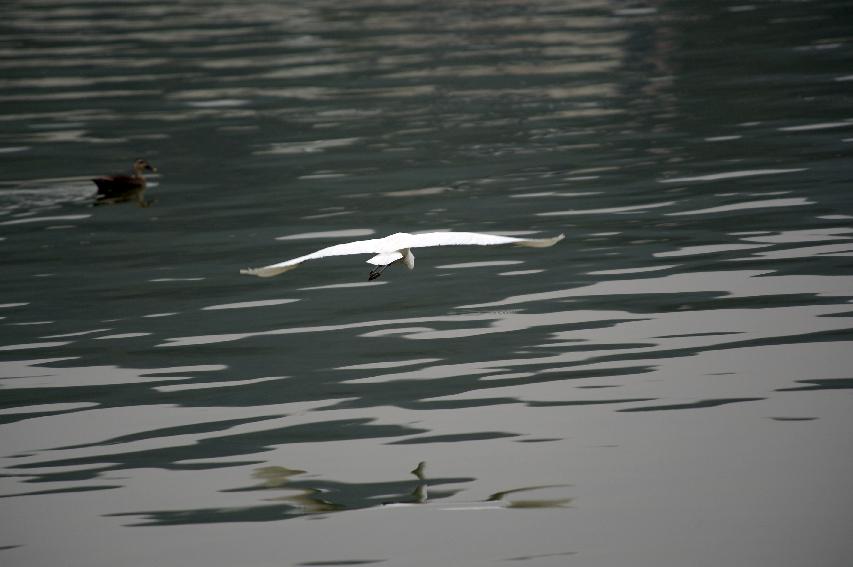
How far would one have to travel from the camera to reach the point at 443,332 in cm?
1544

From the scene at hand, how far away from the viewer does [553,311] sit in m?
16.0

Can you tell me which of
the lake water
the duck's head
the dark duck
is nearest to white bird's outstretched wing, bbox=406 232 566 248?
the lake water

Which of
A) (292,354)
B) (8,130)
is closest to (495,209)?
(292,354)

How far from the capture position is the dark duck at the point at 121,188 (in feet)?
79.3

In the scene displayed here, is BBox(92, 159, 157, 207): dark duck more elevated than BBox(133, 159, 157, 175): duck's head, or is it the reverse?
BBox(133, 159, 157, 175): duck's head

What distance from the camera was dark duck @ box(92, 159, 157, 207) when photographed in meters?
24.2

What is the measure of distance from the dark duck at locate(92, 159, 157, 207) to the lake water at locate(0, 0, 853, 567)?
41 cm

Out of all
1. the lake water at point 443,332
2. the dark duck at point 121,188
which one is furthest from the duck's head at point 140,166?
the lake water at point 443,332

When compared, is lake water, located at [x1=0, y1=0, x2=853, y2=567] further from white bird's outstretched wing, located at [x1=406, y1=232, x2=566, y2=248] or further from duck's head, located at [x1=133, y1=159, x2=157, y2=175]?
white bird's outstretched wing, located at [x1=406, y1=232, x2=566, y2=248]

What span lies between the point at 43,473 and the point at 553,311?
5.83 m

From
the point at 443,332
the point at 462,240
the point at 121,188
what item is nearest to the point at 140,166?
the point at 121,188

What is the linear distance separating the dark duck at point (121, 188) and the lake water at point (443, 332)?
41 centimetres

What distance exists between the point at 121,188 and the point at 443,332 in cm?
1021

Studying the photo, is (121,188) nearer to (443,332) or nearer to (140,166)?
(140,166)
